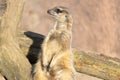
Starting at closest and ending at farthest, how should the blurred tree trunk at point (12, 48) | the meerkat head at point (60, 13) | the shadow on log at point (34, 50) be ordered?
the blurred tree trunk at point (12, 48) → the meerkat head at point (60, 13) → the shadow on log at point (34, 50)

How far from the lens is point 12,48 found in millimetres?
4258

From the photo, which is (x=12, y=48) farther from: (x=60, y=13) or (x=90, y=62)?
(x=90, y=62)

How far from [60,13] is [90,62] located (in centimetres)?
54

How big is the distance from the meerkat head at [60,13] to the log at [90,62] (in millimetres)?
360

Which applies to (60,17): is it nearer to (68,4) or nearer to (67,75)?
(67,75)

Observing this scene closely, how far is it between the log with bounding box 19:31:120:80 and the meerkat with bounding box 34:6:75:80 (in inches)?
A: 10.6

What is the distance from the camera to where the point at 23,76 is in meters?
4.31

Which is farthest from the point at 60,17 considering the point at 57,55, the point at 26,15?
the point at 26,15

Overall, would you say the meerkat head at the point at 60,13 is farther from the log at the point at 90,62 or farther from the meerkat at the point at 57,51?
the log at the point at 90,62

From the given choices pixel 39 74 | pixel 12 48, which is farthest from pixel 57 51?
pixel 12 48

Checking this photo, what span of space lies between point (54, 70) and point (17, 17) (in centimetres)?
53

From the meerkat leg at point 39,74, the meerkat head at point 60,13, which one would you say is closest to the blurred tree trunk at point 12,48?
the meerkat leg at point 39,74

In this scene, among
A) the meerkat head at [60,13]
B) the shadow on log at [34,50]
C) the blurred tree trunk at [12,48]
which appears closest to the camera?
the blurred tree trunk at [12,48]

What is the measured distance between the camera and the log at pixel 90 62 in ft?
15.1
